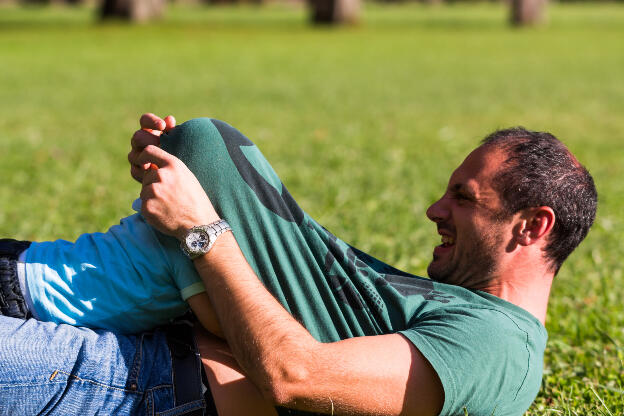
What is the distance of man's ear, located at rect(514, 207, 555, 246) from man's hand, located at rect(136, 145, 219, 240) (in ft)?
3.17

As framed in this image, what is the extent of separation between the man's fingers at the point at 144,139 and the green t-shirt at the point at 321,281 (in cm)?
8

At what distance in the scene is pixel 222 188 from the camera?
8.08ft

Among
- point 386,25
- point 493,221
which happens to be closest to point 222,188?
point 493,221

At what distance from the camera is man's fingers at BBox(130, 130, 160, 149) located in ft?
8.70

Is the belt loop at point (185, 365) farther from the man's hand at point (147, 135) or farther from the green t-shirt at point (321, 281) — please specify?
the man's hand at point (147, 135)

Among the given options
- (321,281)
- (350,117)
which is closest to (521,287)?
(321,281)

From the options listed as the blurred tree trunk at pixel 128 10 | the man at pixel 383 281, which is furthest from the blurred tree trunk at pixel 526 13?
the man at pixel 383 281

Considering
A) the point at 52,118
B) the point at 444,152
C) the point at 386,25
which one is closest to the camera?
the point at 444,152

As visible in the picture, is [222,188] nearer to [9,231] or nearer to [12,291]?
[12,291]

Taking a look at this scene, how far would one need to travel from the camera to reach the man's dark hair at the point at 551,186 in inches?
98.0

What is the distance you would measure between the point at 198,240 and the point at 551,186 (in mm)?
1124

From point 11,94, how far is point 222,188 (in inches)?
449

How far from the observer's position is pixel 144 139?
266 centimetres

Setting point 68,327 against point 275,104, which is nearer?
point 68,327
